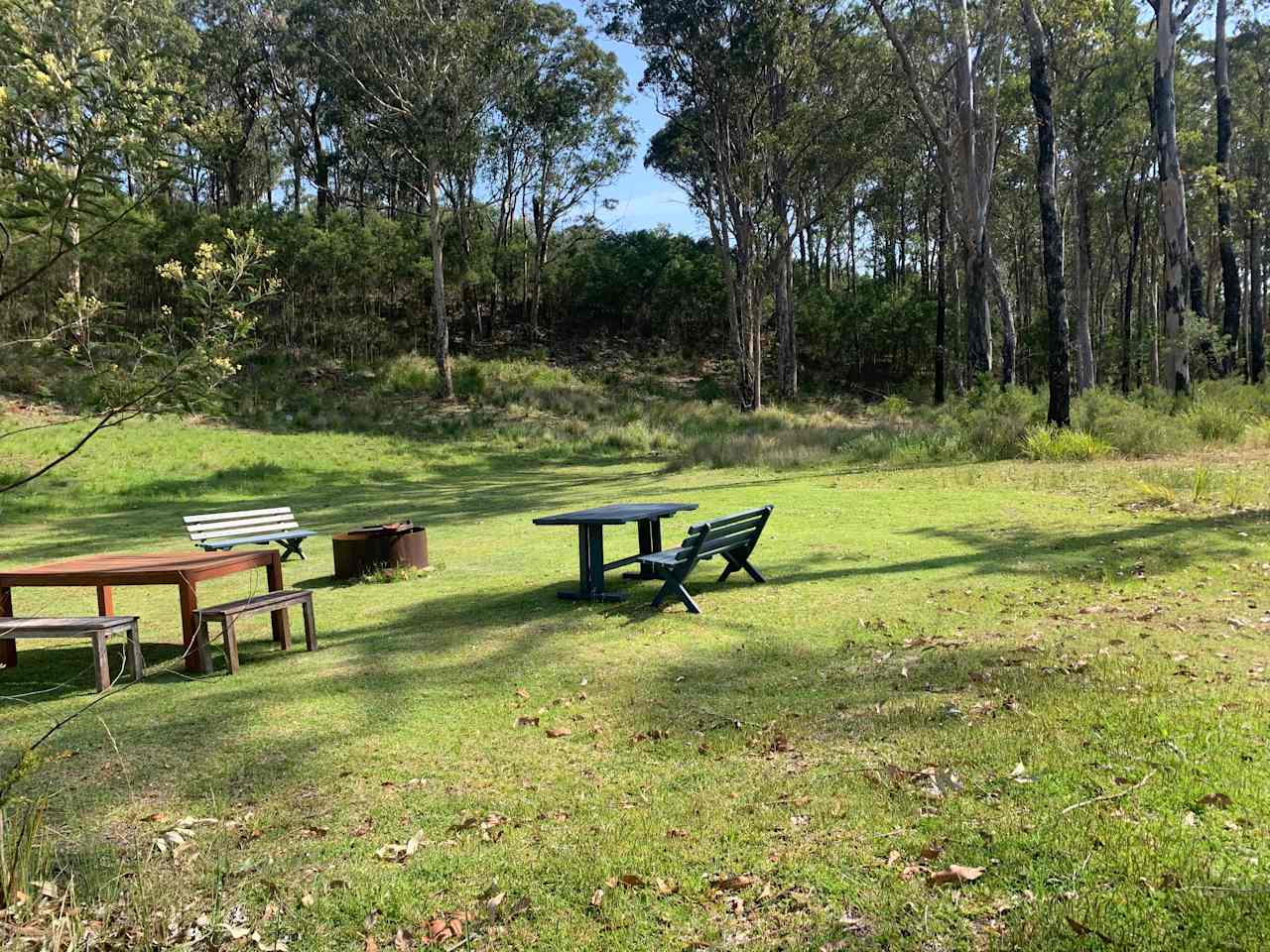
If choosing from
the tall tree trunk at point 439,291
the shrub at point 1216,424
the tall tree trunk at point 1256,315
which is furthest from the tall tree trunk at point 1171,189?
the tall tree trunk at point 439,291

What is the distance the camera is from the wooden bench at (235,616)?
235 inches

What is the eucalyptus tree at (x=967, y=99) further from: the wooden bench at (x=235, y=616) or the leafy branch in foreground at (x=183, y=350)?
the leafy branch in foreground at (x=183, y=350)

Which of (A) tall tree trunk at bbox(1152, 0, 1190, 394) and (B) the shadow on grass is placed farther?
(A) tall tree trunk at bbox(1152, 0, 1190, 394)

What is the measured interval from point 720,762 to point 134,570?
446cm

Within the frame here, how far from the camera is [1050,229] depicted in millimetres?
17094

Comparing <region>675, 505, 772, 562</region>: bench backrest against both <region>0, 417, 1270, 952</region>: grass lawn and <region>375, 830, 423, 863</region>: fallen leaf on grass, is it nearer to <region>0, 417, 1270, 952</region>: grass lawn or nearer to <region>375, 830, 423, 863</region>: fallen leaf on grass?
<region>0, 417, 1270, 952</region>: grass lawn

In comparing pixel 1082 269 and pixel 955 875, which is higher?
pixel 1082 269

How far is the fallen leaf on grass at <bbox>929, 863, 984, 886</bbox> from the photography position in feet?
10.0

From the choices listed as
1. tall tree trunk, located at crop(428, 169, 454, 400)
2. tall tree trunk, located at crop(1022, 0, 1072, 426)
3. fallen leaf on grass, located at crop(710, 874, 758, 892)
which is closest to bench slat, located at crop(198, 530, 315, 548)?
fallen leaf on grass, located at crop(710, 874, 758, 892)

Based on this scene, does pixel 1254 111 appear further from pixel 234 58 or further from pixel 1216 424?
pixel 234 58

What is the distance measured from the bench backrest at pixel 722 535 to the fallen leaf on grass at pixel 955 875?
3.89 m

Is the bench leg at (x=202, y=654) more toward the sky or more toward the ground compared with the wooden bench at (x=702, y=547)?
more toward the ground

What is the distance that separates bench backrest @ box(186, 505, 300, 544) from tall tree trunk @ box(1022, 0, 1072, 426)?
551 inches

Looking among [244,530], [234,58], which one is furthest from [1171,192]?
[234,58]
